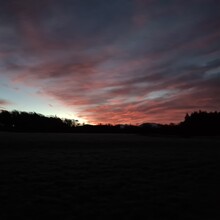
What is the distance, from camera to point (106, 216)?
6.86m

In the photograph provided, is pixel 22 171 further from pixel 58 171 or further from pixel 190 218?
pixel 190 218

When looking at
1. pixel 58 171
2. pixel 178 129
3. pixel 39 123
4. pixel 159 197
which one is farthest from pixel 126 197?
pixel 39 123

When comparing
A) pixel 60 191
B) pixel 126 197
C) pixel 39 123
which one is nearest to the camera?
pixel 126 197

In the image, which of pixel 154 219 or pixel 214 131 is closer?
pixel 154 219

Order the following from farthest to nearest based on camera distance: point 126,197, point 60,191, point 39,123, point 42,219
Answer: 1. point 39,123
2. point 60,191
3. point 126,197
4. point 42,219

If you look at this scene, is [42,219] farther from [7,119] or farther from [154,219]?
[7,119]

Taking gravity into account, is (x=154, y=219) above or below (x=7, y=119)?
below

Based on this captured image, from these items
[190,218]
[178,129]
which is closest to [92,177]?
[190,218]

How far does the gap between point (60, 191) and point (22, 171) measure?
15.6 feet

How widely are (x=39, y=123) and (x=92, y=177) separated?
13504 centimetres

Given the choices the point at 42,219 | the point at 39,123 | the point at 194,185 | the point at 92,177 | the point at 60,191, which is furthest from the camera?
the point at 39,123

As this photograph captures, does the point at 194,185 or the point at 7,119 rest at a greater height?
the point at 7,119

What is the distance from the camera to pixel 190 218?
6.84 meters

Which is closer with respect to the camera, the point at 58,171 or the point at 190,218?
the point at 190,218
